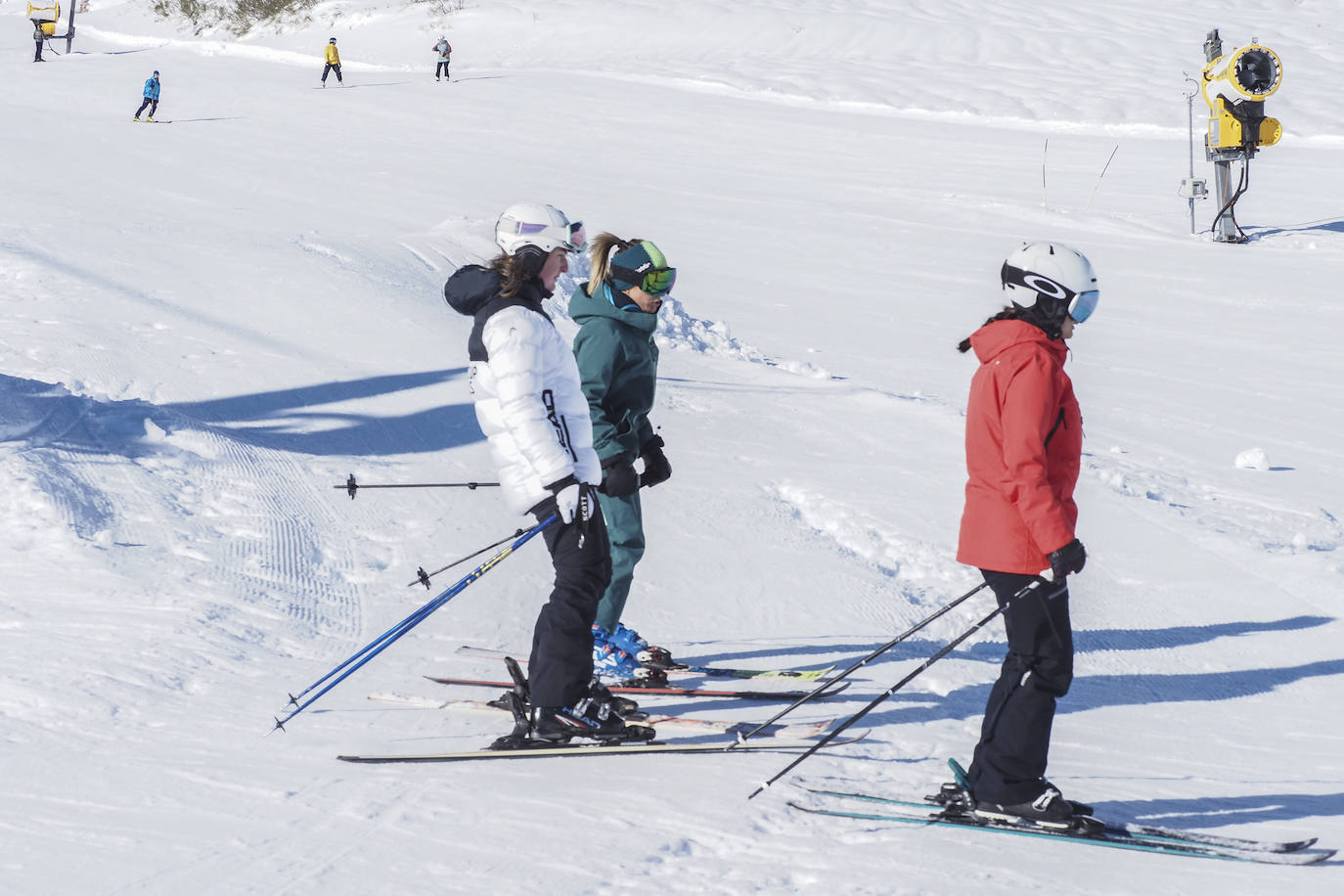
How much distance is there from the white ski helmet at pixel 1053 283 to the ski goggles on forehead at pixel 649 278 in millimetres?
1390

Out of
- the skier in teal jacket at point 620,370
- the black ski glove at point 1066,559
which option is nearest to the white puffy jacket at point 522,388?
the skier in teal jacket at point 620,370

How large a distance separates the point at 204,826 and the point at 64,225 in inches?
410

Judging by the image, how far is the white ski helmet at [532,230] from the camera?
4141 mm

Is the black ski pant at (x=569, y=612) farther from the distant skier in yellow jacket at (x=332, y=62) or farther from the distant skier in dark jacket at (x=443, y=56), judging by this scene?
the distant skier in dark jacket at (x=443, y=56)

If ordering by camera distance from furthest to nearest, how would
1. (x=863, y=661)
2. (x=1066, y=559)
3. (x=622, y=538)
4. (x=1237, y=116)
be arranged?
(x=1237, y=116)
(x=622, y=538)
(x=863, y=661)
(x=1066, y=559)

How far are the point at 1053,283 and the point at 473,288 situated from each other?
1.70 meters

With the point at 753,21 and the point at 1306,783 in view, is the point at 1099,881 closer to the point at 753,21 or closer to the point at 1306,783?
the point at 1306,783

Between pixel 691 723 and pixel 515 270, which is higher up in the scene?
pixel 515 270

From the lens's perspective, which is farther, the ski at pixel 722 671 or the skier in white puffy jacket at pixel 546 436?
the ski at pixel 722 671

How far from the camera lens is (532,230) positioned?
4152mm

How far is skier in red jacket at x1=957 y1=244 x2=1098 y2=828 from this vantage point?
3.57m

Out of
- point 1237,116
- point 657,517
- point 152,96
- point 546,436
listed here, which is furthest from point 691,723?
point 152,96

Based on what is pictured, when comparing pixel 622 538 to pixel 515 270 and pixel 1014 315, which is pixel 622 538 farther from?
pixel 1014 315

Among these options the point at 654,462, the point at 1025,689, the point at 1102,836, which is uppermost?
the point at 654,462
